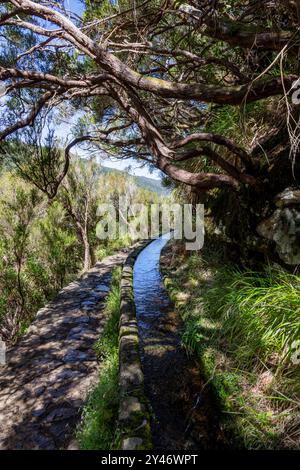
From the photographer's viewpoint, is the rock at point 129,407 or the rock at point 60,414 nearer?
the rock at point 129,407

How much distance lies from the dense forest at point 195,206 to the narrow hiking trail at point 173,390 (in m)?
0.02

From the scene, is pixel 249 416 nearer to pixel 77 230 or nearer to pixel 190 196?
pixel 190 196

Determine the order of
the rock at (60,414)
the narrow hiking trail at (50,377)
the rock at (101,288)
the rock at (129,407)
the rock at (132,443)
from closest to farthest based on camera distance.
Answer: the rock at (132,443) → the rock at (129,407) → the narrow hiking trail at (50,377) → the rock at (60,414) → the rock at (101,288)

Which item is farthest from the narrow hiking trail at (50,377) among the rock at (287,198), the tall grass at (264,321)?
the rock at (287,198)

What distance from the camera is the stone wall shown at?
2.07 m

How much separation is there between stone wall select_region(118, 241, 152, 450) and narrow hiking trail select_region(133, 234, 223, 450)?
0.22 m

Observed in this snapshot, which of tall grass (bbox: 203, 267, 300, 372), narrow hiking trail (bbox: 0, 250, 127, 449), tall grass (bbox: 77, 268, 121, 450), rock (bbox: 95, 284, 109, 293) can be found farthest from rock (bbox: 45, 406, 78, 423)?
rock (bbox: 95, 284, 109, 293)

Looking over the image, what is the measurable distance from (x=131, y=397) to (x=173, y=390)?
61 centimetres

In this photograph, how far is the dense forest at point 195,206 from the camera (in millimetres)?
2387

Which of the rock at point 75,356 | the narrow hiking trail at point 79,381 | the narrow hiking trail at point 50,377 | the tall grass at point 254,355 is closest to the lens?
the tall grass at point 254,355

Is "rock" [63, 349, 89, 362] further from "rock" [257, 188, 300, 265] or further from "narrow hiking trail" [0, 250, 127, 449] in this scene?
"rock" [257, 188, 300, 265]

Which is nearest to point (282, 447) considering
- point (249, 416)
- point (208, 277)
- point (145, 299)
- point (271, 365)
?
point (249, 416)

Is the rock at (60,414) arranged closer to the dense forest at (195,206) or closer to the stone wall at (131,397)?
the dense forest at (195,206)

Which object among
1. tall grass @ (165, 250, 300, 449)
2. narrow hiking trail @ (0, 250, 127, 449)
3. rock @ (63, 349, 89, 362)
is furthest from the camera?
rock @ (63, 349, 89, 362)
